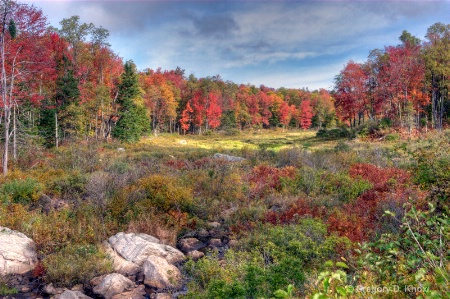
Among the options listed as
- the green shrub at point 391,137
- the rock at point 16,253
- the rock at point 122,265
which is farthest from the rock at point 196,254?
the green shrub at point 391,137

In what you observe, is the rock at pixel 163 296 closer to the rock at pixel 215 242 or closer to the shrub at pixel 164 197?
the rock at pixel 215 242

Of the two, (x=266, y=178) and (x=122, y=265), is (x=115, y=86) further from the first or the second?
(x=122, y=265)

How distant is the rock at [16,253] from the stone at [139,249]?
182 cm

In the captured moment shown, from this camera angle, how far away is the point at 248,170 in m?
15.1

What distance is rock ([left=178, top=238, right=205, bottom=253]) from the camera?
29.1ft

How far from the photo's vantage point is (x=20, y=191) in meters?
10.8

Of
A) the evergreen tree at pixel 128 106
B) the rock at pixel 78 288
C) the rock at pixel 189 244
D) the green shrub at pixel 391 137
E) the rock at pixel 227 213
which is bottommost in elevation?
the rock at pixel 78 288

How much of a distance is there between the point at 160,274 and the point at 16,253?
352 centimetres

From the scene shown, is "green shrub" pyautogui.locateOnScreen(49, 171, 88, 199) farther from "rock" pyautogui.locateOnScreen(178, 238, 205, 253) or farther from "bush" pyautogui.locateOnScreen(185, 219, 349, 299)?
"bush" pyautogui.locateOnScreen(185, 219, 349, 299)

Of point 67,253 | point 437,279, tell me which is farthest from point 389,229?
point 67,253

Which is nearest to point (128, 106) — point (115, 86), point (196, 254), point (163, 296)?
point (115, 86)

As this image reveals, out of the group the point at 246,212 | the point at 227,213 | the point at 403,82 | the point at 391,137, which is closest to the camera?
the point at 246,212

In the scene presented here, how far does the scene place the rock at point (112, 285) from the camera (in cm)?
645

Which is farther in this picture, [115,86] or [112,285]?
[115,86]
